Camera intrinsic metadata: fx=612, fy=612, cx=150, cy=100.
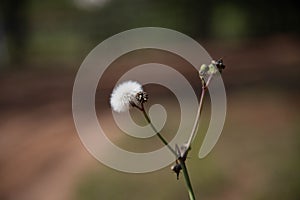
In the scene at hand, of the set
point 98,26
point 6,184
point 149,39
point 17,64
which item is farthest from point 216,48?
point 6,184

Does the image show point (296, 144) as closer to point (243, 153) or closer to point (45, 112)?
point (243, 153)

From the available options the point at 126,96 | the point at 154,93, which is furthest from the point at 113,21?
the point at 126,96

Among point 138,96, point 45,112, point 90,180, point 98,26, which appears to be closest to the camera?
point 138,96

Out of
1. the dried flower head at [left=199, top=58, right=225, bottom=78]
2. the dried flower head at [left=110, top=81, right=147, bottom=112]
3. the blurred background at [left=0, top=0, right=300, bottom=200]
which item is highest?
the blurred background at [left=0, top=0, right=300, bottom=200]

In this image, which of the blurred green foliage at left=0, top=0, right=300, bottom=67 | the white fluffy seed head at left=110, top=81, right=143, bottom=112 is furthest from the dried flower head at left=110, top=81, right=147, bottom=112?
the blurred green foliage at left=0, top=0, right=300, bottom=67

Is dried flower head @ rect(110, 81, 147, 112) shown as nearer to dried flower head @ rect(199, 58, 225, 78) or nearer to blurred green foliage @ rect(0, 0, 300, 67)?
dried flower head @ rect(199, 58, 225, 78)

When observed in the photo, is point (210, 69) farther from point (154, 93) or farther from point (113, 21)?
point (113, 21)
